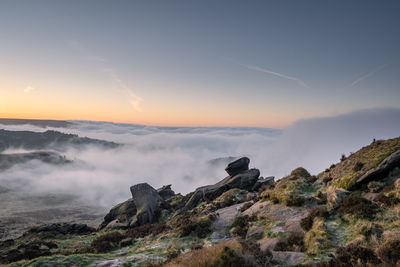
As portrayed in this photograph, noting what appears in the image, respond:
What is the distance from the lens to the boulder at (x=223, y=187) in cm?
4075

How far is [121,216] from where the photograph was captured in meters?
43.4

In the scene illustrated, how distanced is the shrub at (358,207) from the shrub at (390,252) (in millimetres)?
4193

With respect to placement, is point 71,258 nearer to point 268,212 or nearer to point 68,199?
point 268,212

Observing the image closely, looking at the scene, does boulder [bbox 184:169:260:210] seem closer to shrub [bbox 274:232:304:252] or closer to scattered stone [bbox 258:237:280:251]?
scattered stone [bbox 258:237:280:251]

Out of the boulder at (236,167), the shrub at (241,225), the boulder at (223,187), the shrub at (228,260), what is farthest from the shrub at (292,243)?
the boulder at (236,167)

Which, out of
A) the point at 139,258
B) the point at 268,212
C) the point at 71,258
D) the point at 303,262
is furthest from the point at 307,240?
the point at 71,258

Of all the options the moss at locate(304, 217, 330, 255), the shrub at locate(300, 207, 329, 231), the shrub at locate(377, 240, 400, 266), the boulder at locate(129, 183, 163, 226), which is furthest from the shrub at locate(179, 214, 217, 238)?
the boulder at locate(129, 183, 163, 226)

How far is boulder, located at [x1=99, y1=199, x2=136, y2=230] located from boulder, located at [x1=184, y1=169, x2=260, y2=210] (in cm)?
1171

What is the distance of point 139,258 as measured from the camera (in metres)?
12.8

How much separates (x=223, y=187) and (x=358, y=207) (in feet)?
95.0

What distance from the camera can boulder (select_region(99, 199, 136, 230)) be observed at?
40062 millimetres

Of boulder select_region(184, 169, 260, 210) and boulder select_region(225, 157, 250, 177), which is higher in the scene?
boulder select_region(225, 157, 250, 177)

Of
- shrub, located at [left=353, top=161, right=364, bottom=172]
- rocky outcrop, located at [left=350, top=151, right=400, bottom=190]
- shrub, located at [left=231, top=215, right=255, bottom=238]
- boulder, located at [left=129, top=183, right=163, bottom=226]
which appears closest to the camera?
rocky outcrop, located at [left=350, top=151, right=400, bottom=190]

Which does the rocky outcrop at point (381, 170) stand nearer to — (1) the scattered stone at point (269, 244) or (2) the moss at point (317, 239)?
(2) the moss at point (317, 239)
